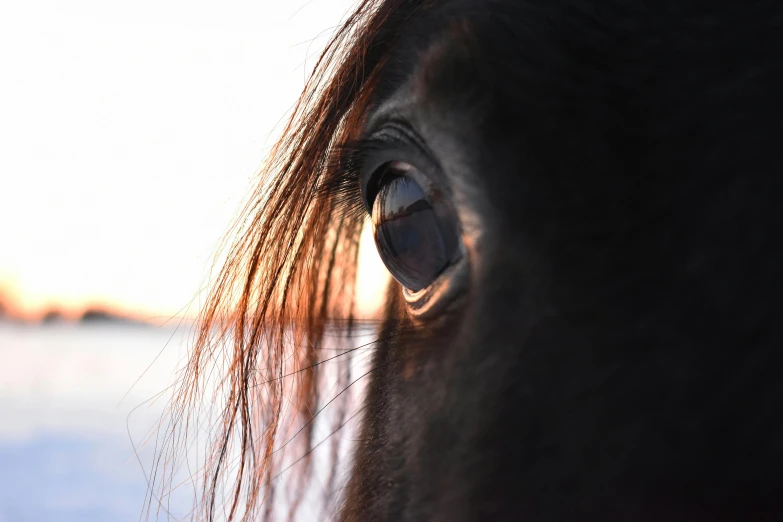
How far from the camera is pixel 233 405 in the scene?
38cm

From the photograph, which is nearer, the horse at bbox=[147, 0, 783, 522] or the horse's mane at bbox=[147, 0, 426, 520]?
the horse at bbox=[147, 0, 783, 522]

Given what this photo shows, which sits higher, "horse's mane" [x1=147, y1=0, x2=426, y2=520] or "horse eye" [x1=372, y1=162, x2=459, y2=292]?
"horse's mane" [x1=147, y1=0, x2=426, y2=520]

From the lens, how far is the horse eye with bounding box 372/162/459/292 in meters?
0.26

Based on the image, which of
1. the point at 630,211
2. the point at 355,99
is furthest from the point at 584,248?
the point at 355,99

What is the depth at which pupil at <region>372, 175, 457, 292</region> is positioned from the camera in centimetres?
27

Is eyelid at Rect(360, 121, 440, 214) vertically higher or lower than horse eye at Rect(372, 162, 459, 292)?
higher

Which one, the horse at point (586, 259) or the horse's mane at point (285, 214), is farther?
the horse's mane at point (285, 214)

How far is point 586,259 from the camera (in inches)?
8.8

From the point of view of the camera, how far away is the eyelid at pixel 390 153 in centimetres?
26

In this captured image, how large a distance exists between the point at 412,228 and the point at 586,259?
0.25ft

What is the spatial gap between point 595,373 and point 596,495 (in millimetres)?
36

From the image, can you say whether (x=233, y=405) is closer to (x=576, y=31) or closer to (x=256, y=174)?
(x=256, y=174)

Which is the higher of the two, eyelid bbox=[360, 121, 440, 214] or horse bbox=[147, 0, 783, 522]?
eyelid bbox=[360, 121, 440, 214]

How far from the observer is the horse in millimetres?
205
